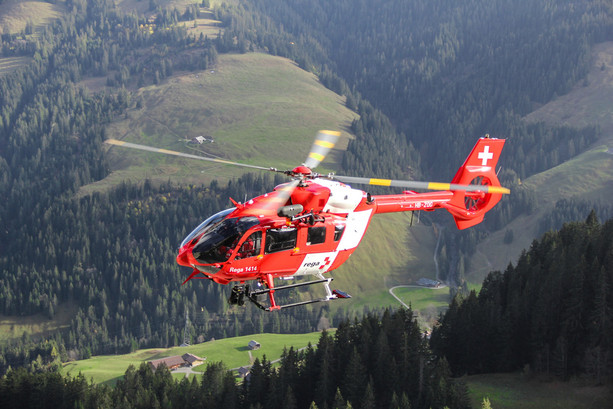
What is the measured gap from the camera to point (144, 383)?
11606 cm

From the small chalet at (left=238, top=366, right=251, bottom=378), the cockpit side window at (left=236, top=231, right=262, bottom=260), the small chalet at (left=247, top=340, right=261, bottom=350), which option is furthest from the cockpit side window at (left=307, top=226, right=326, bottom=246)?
the small chalet at (left=247, top=340, right=261, bottom=350)

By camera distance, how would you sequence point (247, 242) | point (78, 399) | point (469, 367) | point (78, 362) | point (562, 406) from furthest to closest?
point (78, 362)
point (78, 399)
point (469, 367)
point (562, 406)
point (247, 242)

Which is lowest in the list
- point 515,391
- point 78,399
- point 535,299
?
point 78,399

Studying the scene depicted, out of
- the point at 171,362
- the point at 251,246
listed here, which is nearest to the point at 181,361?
the point at 171,362

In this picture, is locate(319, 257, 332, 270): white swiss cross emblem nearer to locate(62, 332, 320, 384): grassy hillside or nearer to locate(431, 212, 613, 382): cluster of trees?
locate(431, 212, 613, 382): cluster of trees

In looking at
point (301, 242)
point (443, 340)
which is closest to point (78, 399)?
point (443, 340)

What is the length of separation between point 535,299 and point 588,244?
980 cm

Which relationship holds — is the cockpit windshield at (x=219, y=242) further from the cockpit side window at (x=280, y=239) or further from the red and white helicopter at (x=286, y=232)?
the cockpit side window at (x=280, y=239)

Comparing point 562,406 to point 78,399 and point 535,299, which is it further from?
point 78,399

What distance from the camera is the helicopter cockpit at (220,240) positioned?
44.6m

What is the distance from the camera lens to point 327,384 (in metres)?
100

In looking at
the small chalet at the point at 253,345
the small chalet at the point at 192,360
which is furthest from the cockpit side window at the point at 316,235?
the small chalet at the point at 253,345

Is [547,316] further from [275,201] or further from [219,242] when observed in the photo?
[219,242]

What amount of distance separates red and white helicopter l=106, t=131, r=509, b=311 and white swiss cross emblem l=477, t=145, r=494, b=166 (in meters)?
7.71
